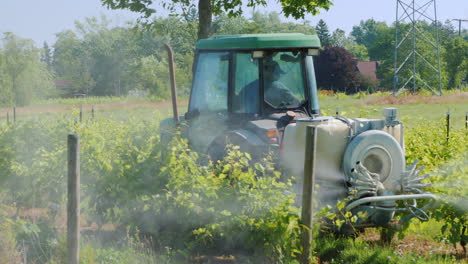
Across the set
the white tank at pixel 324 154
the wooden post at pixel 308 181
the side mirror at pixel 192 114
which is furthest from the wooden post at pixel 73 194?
the side mirror at pixel 192 114

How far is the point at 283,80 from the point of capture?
7227 mm

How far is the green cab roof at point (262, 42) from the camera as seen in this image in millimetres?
6816

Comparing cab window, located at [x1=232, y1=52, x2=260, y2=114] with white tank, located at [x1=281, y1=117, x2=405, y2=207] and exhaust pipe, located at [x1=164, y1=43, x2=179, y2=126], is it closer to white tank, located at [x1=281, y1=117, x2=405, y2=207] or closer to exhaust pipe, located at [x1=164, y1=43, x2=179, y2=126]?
white tank, located at [x1=281, y1=117, x2=405, y2=207]

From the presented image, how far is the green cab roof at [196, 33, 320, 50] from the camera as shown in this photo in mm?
6816

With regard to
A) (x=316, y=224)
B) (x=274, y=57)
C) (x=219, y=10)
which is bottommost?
(x=316, y=224)

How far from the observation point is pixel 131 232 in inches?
241

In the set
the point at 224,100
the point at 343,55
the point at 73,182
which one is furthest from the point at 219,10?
the point at 343,55

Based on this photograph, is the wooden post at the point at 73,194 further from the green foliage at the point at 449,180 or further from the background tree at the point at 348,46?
the background tree at the point at 348,46

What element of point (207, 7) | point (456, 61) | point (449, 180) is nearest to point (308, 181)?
point (449, 180)

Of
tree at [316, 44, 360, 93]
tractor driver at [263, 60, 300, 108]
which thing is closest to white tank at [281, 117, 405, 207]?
tractor driver at [263, 60, 300, 108]

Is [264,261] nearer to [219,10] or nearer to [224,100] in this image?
[224,100]

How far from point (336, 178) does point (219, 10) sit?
9478mm

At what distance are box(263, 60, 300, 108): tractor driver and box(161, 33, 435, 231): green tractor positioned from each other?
0.04 ft

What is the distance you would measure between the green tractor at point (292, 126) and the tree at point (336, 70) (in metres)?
50.7
